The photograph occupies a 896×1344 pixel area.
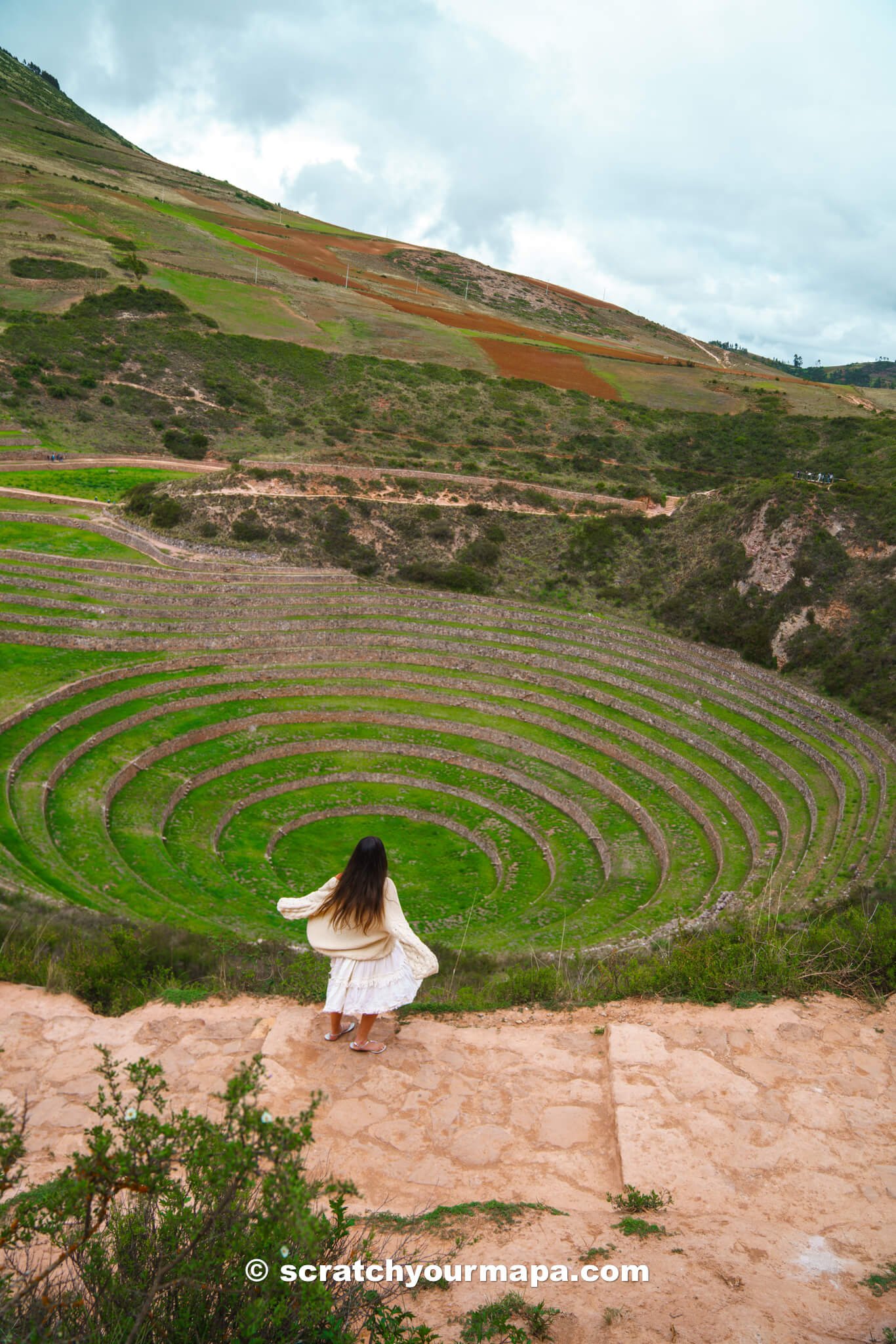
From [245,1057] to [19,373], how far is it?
50.6 meters

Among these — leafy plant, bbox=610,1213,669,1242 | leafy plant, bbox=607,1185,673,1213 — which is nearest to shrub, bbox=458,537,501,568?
leafy plant, bbox=607,1185,673,1213

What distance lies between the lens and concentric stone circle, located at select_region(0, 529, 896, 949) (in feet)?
61.5

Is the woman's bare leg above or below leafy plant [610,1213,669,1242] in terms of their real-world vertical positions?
below

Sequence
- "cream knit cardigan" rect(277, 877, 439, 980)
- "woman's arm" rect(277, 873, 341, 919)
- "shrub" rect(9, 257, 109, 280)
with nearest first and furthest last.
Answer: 1. "cream knit cardigan" rect(277, 877, 439, 980)
2. "woman's arm" rect(277, 873, 341, 919)
3. "shrub" rect(9, 257, 109, 280)

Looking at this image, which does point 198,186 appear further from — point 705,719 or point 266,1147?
point 266,1147

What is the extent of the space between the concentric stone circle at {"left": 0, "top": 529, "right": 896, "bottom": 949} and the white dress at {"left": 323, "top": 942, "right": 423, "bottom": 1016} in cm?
965

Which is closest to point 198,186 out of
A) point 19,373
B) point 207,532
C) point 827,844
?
point 19,373

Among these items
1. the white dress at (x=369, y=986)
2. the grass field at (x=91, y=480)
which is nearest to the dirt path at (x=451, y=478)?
the grass field at (x=91, y=480)

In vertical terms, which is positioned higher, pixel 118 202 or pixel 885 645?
pixel 118 202

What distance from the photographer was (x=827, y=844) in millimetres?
19281

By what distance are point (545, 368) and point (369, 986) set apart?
7053 cm

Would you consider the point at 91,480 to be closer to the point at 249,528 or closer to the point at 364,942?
the point at 249,528

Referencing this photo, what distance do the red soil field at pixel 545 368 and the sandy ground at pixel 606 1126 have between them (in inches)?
2521

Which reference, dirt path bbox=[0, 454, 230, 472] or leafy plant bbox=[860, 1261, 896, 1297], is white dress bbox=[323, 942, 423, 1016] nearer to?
leafy plant bbox=[860, 1261, 896, 1297]
